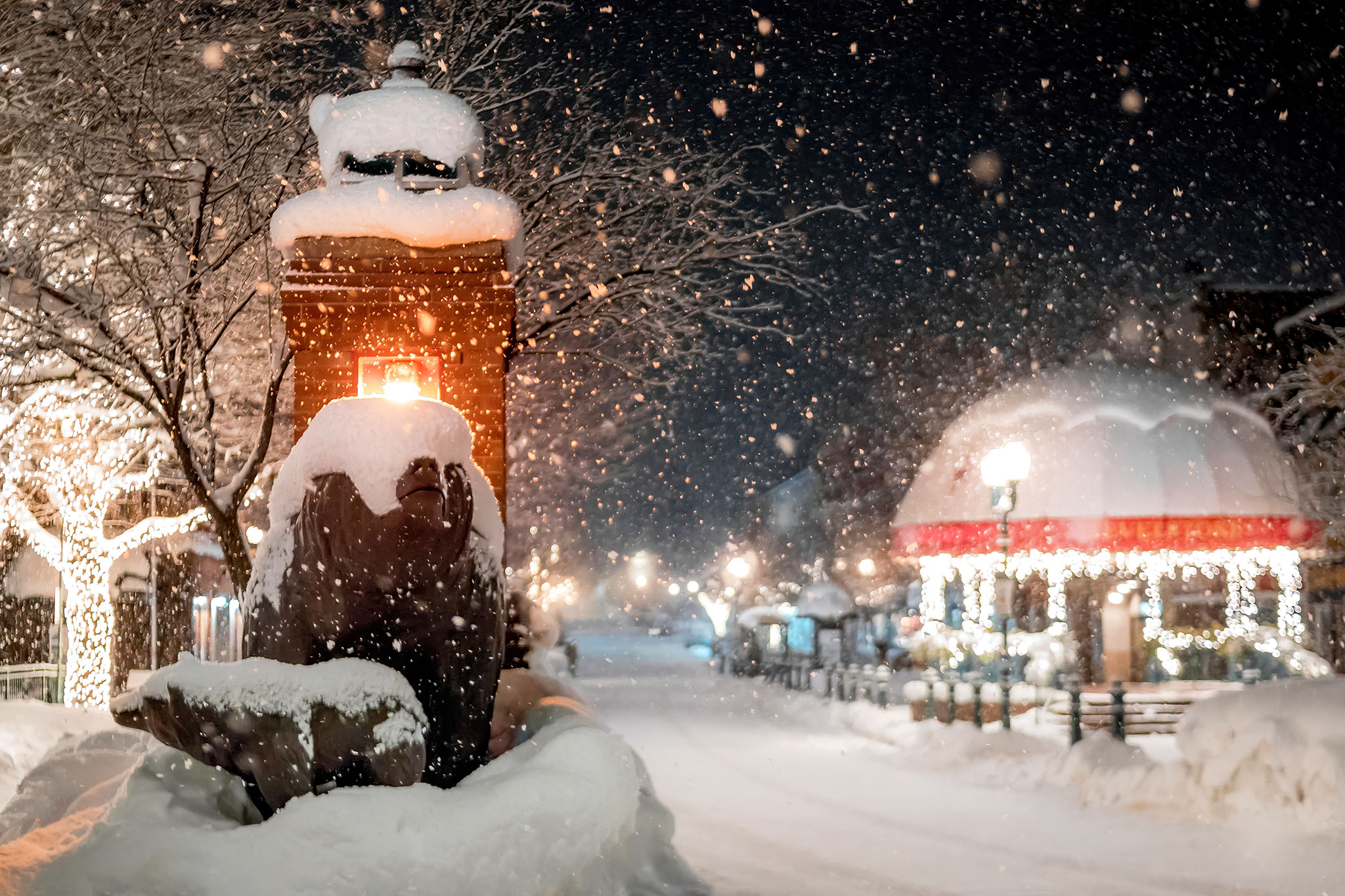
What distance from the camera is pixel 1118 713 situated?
14531mm

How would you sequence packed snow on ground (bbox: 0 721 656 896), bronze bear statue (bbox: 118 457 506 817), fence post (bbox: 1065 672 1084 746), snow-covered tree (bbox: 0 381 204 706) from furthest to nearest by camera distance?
snow-covered tree (bbox: 0 381 204 706)
fence post (bbox: 1065 672 1084 746)
bronze bear statue (bbox: 118 457 506 817)
packed snow on ground (bbox: 0 721 656 896)

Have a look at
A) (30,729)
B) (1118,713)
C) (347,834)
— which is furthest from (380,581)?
(1118,713)

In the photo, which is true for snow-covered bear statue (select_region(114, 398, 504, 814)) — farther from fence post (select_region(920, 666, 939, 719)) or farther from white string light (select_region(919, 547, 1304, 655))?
white string light (select_region(919, 547, 1304, 655))

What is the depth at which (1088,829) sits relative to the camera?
34.8 ft

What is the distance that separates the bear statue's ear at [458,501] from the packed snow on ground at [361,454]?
0.19 ft

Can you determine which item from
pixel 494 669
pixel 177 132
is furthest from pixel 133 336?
pixel 494 669

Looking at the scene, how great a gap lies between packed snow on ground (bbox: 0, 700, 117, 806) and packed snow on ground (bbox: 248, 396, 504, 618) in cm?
589

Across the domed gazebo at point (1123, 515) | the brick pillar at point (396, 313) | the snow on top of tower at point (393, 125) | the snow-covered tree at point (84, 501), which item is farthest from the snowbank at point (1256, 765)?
the snow-covered tree at point (84, 501)

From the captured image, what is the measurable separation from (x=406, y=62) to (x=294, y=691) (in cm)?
520

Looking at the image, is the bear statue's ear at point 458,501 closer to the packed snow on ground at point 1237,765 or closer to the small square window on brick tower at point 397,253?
the small square window on brick tower at point 397,253

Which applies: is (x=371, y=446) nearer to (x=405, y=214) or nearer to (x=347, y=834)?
(x=347, y=834)

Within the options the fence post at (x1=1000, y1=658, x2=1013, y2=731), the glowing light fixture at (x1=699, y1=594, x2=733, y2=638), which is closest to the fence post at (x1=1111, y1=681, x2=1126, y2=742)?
the fence post at (x1=1000, y1=658, x2=1013, y2=731)

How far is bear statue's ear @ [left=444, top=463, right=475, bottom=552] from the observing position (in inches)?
203

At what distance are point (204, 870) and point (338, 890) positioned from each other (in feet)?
1.70
